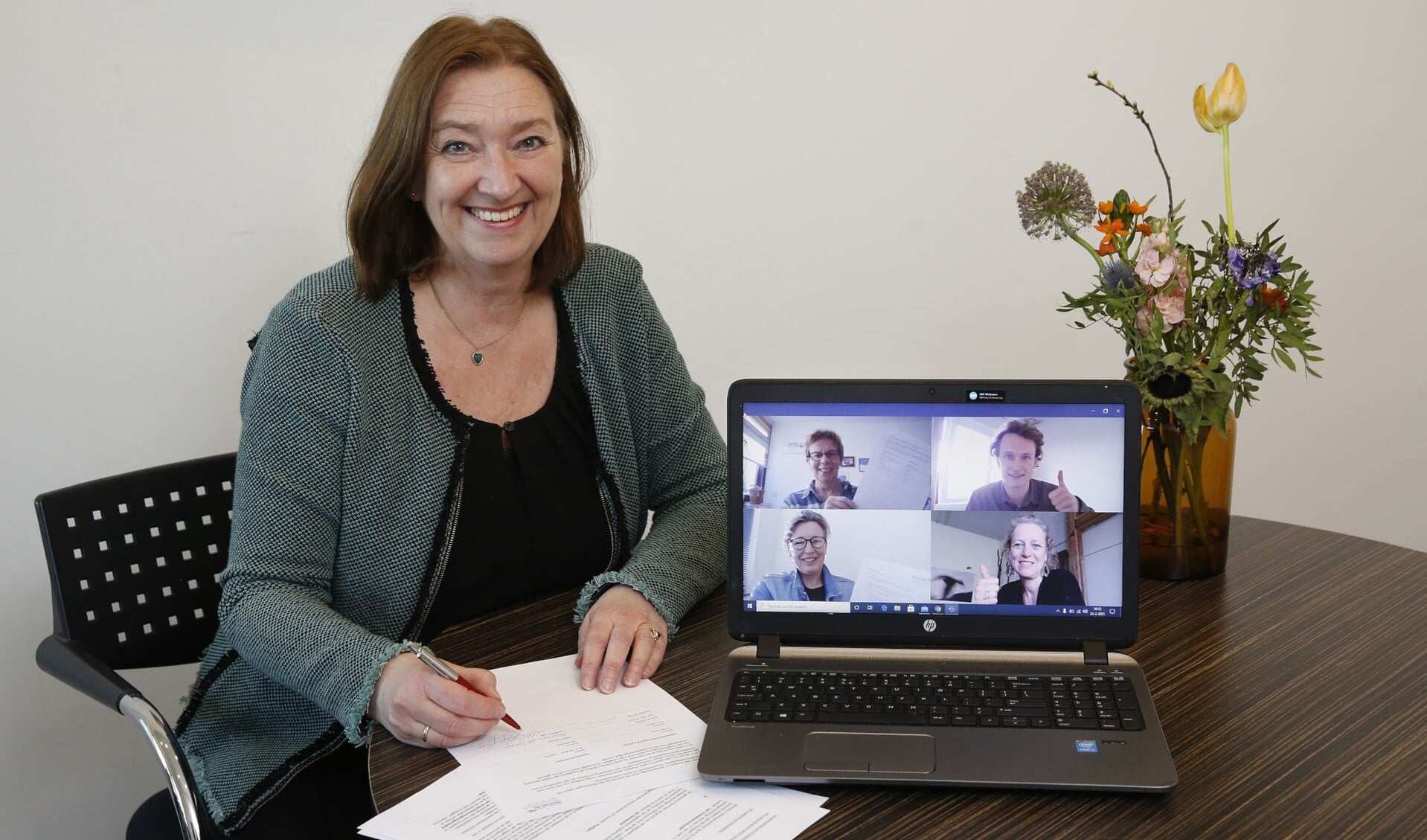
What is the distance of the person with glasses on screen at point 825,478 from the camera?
3.98ft

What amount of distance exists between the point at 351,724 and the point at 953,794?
0.58 m

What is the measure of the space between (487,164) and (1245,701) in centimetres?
106

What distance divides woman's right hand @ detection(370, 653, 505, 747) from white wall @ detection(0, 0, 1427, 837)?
1088mm

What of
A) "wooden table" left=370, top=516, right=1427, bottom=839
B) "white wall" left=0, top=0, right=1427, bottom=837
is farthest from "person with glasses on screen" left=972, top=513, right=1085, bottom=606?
"white wall" left=0, top=0, right=1427, bottom=837

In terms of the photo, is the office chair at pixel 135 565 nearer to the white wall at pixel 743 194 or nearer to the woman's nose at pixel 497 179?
the white wall at pixel 743 194

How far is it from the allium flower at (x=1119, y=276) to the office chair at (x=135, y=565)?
3.88 feet

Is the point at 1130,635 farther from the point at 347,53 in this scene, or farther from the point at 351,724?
the point at 347,53

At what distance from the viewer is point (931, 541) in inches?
47.6

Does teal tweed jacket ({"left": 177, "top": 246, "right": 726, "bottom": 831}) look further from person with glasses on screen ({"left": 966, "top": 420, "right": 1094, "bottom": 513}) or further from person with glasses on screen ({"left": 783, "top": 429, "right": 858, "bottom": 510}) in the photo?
person with glasses on screen ({"left": 966, "top": 420, "right": 1094, "bottom": 513})

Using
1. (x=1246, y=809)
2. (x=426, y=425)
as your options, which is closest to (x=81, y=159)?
(x=426, y=425)

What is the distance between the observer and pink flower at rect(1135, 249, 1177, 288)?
1361 mm

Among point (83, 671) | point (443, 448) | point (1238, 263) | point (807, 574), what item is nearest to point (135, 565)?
point (83, 671)

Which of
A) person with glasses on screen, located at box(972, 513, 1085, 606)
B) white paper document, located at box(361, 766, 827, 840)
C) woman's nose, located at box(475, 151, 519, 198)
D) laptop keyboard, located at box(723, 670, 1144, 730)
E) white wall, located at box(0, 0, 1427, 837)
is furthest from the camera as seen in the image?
white wall, located at box(0, 0, 1427, 837)

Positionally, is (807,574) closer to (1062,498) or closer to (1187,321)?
(1062,498)
